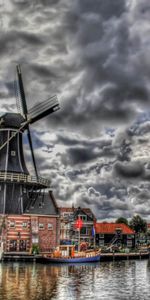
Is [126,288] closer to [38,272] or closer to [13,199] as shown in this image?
[38,272]

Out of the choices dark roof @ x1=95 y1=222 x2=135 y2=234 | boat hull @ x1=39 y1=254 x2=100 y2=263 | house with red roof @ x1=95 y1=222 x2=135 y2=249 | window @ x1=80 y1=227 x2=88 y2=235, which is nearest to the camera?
boat hull @ x1=39 y1=254 x2=100 y2=263

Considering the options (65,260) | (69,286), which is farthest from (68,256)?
(69,286)

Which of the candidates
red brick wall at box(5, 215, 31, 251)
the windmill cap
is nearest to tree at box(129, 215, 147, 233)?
A: red brick wall at box(5, 215, 31, 251)

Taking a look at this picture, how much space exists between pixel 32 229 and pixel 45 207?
14.3 feet

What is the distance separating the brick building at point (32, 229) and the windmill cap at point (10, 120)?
1193 cm

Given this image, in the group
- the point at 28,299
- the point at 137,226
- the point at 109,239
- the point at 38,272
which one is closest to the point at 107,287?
the point at 28,299

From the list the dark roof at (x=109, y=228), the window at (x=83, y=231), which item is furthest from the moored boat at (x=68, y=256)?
the dark roof at (x=109, y=228)

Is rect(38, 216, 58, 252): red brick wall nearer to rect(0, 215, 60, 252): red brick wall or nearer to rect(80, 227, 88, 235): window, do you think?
rect(0, 215, 60, 252): red brick wall

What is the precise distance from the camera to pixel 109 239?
106 m

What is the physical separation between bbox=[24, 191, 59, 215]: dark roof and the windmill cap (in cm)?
1160

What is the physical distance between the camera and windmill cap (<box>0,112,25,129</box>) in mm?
70188

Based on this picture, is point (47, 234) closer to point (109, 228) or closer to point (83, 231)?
point (83, 231)

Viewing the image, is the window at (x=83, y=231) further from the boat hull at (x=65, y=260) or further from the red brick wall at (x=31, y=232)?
the boat hull at (x=65, y=260)

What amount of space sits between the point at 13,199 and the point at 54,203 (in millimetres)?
7272
